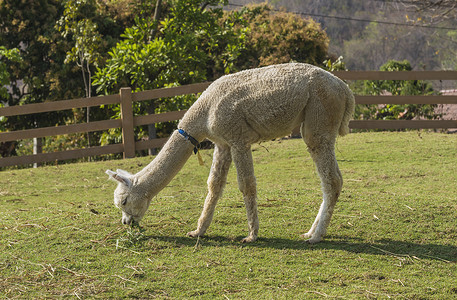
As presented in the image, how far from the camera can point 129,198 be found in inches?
213

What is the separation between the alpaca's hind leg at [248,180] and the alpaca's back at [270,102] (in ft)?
0.42

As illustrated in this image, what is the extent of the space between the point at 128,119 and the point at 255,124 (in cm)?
679

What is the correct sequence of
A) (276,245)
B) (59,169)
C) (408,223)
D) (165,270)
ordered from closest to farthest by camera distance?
(165,270)
(276,245)
(408,223)
(59,169)

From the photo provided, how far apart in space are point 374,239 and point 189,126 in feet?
7.00

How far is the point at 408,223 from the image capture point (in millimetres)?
5977

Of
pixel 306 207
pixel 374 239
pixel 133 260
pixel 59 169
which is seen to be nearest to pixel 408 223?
pixel 374 239

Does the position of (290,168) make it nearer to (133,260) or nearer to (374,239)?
(374,239)

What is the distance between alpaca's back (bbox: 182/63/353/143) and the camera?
534cm

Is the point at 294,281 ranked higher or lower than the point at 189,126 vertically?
lower

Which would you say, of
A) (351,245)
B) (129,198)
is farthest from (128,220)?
(351,245)

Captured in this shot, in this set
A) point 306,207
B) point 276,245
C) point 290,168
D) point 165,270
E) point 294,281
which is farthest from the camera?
point 290,168

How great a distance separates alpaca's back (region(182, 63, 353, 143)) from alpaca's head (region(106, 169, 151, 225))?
0.91 meters

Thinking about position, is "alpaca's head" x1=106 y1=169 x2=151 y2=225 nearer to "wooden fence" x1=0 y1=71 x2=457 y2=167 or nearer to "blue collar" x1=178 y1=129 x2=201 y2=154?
"blue collar" x1=178 y1=129 x2=201 y2=154

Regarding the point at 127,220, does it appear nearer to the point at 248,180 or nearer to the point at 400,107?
the point at 248,180
